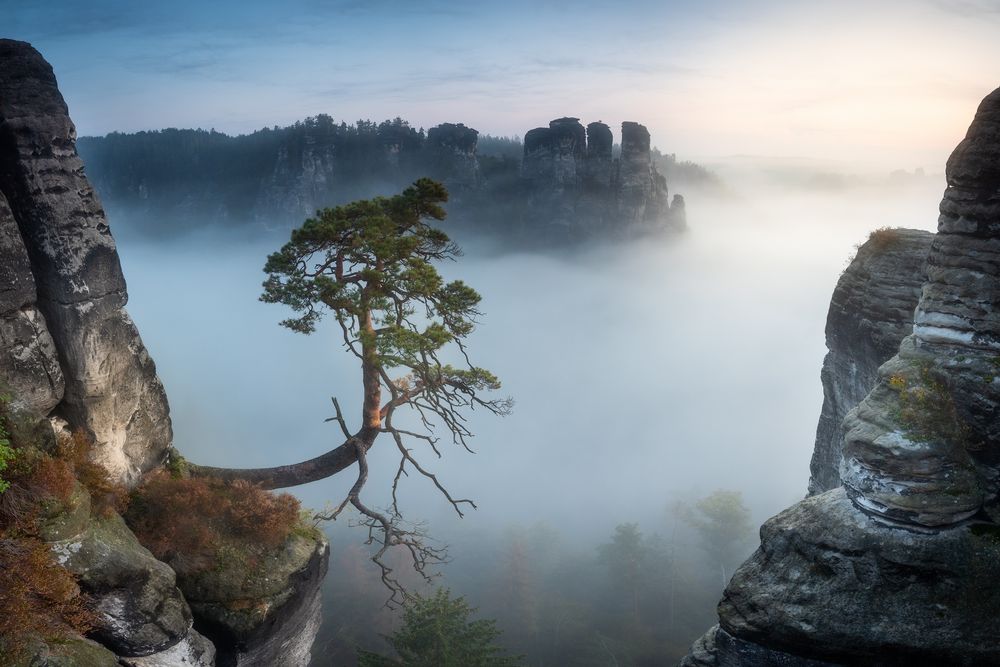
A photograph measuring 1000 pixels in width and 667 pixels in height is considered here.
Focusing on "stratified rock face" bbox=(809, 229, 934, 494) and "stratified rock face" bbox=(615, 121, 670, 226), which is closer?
"stratified rock face" bbox=(809, 229, 934, 494)

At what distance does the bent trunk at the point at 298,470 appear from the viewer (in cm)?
1816

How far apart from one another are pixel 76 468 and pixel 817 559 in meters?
17.5

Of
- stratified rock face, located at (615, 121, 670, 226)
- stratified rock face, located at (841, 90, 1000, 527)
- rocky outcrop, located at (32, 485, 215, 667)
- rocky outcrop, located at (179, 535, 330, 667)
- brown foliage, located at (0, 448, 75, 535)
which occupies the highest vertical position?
stratified rock face, located at (615, 121, 670, 226)

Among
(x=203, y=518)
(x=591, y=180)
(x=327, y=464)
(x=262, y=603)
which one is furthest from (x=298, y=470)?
(x=591, y=180)

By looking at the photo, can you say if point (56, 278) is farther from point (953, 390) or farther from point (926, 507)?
point (953, 390)

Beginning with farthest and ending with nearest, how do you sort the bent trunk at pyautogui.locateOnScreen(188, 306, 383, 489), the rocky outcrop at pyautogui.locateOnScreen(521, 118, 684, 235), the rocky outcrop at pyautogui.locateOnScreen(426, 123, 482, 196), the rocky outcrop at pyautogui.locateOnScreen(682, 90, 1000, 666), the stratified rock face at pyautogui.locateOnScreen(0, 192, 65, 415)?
the rocky outcrop at pyautogui.locateOnScreen(426, 123, 482, 196) → the rocky outcrop at pyautogui.locateOnScreen(521, 118, 684, 235) → the bent trunk at pyautogui.locateOnScreen(188, 306, 383, 489) → the stratified rock face at pyautogui.locateOnScreen(0, 192, 65, 415) → the rocky outcrop at pyautogui.locateOnScreen(682, 90, 1000, 666)

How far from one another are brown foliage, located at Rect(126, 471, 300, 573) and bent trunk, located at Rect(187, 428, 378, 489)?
1.04m

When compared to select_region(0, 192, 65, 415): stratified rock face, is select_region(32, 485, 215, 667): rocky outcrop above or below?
below

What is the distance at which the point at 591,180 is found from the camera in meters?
→ 149

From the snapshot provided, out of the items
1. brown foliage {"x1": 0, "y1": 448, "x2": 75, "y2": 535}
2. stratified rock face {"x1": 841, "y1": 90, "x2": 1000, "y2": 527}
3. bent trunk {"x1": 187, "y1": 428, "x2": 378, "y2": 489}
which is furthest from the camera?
bent trunk {"x1": 187, "y1": 428, "x2": 378, "y2": 489}

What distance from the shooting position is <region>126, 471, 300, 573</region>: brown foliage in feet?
48.6

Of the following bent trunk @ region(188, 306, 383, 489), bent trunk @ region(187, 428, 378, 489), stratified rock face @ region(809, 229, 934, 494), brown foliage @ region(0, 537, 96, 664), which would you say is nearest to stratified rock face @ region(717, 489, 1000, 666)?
stratified rock face @ region(809, 229, 934, 494)

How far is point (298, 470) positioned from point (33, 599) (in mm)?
8736

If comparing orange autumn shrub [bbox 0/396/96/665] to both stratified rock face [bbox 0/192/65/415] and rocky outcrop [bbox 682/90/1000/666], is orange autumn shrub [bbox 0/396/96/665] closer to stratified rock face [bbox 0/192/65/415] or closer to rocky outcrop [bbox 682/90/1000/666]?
stratified rock face [bbox 0/192/65/415]
